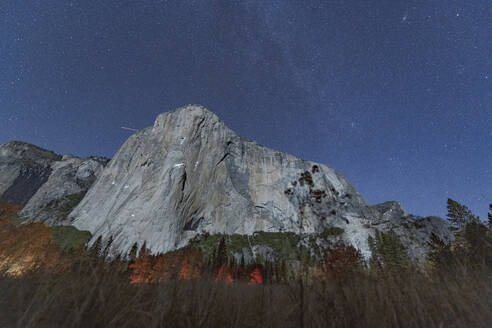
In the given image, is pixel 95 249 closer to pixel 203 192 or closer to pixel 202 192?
pixel 202 192

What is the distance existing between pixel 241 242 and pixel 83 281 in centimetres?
6278

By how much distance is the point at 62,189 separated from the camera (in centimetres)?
8688

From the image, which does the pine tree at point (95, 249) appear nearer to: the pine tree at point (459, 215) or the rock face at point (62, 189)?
the pine tree at point (459, 215)

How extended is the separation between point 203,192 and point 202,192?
368 mm

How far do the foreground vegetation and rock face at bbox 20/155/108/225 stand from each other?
89955 mm

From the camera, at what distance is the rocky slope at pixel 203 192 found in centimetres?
6097

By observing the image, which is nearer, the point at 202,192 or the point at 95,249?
the point at 95,249

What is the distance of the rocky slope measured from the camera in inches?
2400

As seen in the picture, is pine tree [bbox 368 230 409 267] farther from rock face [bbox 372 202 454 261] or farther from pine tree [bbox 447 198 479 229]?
rock face [bbox 372 202 454 261]

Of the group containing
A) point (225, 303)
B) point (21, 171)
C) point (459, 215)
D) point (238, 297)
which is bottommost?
point (225, 303)

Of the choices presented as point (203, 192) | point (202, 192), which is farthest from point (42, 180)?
point (203, 192)

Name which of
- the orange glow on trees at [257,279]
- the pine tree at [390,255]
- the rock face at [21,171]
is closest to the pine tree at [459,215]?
the pine tree at [390,255]

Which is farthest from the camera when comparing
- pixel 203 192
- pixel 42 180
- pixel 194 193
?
pixel 42 180

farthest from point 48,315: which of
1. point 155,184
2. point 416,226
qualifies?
point 416,226
